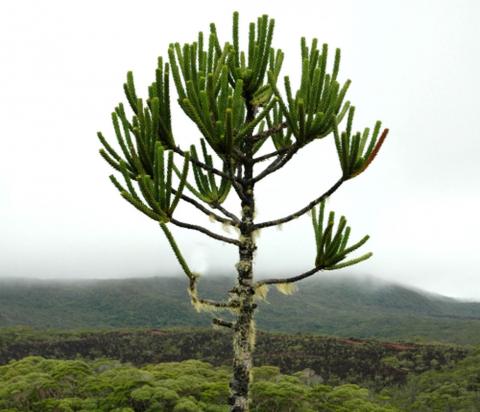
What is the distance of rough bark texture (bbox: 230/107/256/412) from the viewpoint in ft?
16.3

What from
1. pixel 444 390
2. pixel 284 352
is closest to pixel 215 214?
pixel 444 390

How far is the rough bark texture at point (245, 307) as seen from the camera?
4.98 meters

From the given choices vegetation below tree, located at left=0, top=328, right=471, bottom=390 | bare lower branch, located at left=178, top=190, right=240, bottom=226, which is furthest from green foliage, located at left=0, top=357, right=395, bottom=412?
vegetation below tree, located at left=0, top=328, right=471, bottom=390

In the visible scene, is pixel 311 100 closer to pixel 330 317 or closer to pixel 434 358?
pixel 434 358

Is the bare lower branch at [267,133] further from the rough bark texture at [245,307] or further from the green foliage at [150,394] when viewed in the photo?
the green foliage at [150,394]

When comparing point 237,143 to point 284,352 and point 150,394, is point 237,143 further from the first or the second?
point 284,352

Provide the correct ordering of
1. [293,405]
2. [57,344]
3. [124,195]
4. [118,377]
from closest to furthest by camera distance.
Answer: [124,195] < [293,405] < [118,377] < [57,344]

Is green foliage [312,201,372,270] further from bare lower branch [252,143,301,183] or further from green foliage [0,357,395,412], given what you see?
green foliage [0,357,395,412]

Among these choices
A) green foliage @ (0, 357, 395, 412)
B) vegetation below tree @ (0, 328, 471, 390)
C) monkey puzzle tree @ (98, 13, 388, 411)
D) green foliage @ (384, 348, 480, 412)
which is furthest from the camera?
vegetation below tree @ (0, 328, 471, 390)

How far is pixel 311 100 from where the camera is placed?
4.97 m

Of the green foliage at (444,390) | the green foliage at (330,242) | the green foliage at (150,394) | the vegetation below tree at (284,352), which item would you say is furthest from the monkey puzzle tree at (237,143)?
the vegetation below tree at (284,352)

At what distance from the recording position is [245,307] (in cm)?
515

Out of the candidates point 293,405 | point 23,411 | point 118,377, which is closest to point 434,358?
point 293,405

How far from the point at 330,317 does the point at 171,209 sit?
17599 centimetres
